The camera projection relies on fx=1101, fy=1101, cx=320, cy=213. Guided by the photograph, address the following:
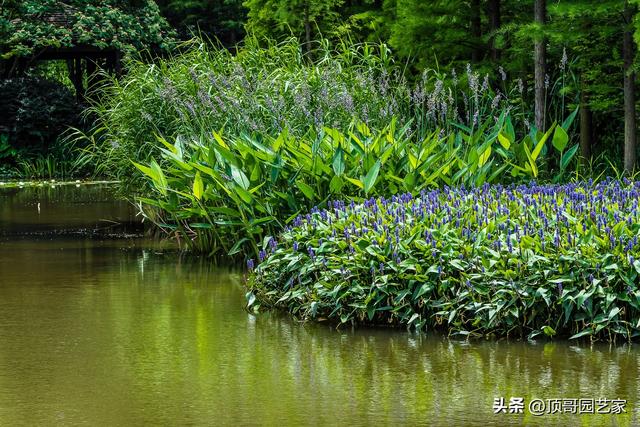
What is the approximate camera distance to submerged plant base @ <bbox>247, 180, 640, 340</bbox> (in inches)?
267

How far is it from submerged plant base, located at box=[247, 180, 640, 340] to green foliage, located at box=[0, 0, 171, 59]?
16496 millimetres

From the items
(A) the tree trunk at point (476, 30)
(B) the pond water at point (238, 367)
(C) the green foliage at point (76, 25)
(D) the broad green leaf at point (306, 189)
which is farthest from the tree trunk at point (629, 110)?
(C) the green foliage at point (76, 25)

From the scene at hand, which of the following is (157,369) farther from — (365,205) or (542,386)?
(365,205)

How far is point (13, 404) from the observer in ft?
18.4

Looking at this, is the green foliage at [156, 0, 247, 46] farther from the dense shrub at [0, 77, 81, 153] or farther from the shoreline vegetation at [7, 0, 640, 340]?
the shoreline vegetation at [7, 0, 640, 340]

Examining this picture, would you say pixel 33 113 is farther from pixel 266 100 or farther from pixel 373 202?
pixel 373 202

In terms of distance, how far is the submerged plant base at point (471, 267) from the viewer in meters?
6.77

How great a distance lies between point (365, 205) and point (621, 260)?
239 centimetres

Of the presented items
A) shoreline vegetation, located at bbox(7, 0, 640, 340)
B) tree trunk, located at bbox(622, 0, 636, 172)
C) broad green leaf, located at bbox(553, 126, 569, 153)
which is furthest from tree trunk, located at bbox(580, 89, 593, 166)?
broad green leaf, located at bbox(553, 126, 569, 153)

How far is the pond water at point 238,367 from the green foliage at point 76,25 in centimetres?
1602

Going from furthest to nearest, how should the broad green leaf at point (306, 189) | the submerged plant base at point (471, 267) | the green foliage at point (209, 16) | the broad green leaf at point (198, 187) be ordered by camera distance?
1. the green foliage at point (209, 16)
2. the broad green leaf at point (198, 187)
3. the broad green leaf at point (306, 189)
4. the submerged plant base at point (471, 267)

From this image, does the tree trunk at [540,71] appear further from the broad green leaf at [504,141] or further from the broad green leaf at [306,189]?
the broad green leaf at [306,189]

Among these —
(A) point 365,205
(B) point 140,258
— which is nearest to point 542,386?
(A) point 365,205

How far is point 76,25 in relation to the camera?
81.3 ft
